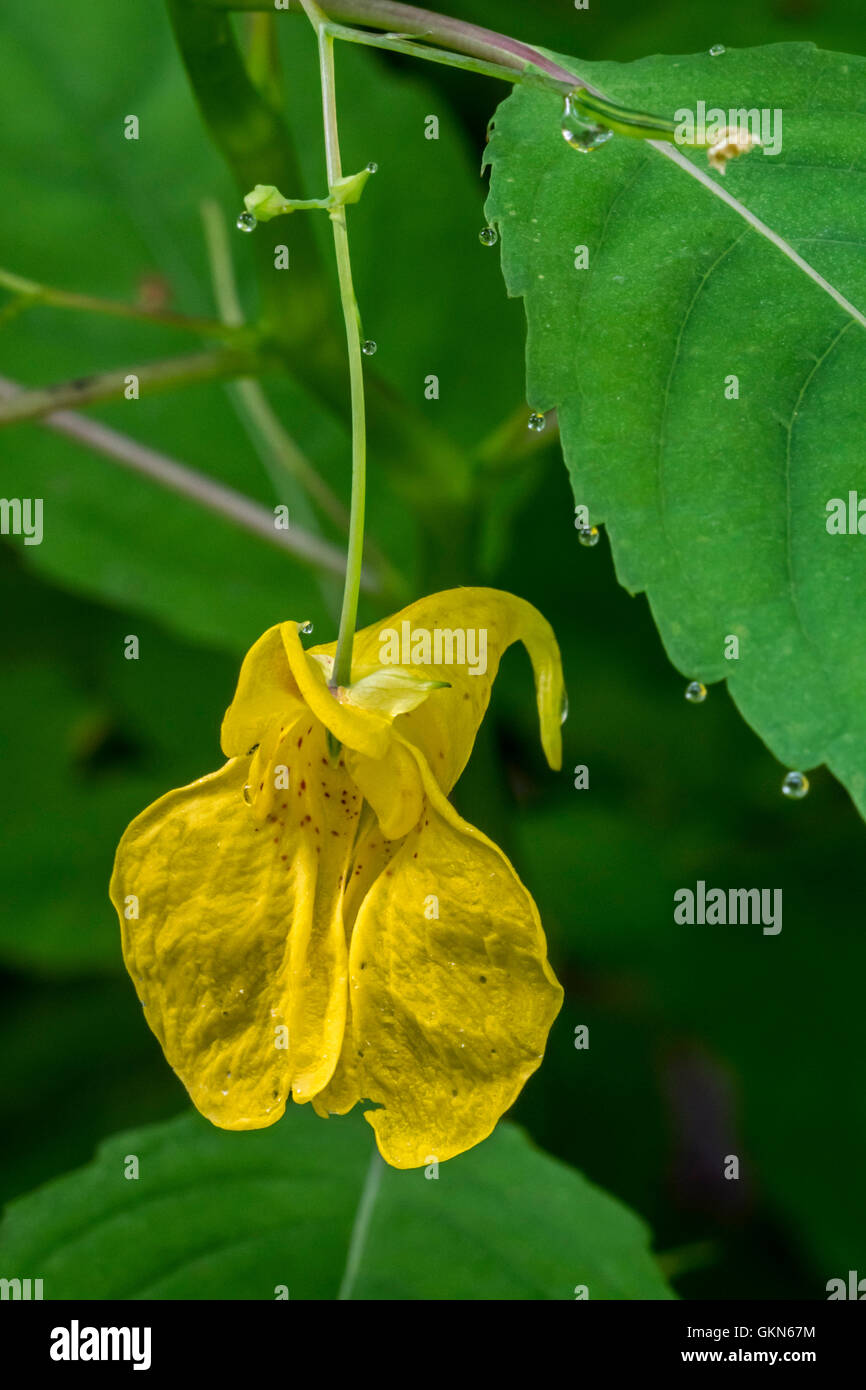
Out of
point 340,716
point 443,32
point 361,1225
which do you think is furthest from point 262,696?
point 361,1225

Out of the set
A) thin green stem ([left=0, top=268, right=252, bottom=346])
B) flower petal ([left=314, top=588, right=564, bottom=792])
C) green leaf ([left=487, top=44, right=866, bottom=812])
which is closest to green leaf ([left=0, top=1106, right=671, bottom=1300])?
flower petal ([left=314, top=588, right=564, bottom=792])

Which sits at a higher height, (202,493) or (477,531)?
(202,493)

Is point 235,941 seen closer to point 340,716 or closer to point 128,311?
point 340,716

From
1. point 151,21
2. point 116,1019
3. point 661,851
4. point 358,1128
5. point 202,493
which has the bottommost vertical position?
point 358,1128

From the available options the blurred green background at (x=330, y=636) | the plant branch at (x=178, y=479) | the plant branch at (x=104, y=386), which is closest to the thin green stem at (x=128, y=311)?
the plant branch at (x=104, y=386)

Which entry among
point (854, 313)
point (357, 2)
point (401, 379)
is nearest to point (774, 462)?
point (854, 313)

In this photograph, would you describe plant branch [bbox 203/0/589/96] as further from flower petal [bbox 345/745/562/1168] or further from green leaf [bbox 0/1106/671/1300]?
green leaf [bbox 0/1106/671/1300]
